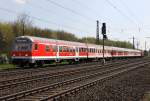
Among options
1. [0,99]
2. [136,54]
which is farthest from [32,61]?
[136,54]

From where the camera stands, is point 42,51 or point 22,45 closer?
point 22,45

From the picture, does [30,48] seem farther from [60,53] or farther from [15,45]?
[60,53]

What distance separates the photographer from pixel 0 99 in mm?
10609

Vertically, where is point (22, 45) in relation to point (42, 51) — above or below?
above

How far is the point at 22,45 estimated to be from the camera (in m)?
31.4

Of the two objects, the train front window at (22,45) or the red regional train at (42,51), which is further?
the train front window at (22,45)

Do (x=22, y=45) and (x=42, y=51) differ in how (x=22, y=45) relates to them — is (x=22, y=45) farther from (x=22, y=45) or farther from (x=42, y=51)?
(x=42, y=51)

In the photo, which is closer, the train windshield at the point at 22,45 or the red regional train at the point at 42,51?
the red regional train at the point at 42,51

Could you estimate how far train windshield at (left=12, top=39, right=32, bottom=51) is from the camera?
30766 millimetres

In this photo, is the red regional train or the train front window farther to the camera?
the train front window

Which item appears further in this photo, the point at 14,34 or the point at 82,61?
the point at 14,34

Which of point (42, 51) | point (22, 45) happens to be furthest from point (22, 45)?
point (42, 51)

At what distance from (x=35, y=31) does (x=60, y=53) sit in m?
53.6

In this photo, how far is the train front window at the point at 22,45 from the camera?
3077cm
